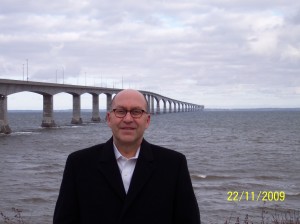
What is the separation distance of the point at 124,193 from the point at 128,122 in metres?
0.49

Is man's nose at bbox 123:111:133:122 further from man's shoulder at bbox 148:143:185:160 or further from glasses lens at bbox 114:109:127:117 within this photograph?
man's shoulder at bbox 148:143:185:160

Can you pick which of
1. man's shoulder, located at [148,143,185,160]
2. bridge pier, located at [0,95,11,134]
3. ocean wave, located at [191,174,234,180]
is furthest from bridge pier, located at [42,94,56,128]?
man's shoulder, located at [148,143,185,160]

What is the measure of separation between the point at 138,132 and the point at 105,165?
12.9 inches

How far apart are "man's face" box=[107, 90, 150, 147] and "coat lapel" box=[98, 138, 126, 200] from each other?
0.11 metres

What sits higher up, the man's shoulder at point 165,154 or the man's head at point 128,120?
the man's head at point 128,120

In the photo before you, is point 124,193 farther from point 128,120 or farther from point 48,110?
point 48,110

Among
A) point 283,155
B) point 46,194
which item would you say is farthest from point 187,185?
→ point 283,155

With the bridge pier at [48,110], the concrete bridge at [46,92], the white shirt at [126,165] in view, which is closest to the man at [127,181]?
the white shirt at [126,165]

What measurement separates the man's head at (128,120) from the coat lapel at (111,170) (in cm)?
10

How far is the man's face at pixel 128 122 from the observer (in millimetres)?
3178

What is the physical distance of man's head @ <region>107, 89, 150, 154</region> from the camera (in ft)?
10.4

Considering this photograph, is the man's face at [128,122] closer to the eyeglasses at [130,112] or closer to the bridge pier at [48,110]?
the eyeglasses at [130,112]
